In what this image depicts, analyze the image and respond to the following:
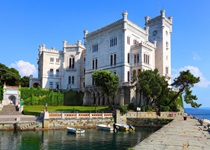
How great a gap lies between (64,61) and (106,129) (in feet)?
125

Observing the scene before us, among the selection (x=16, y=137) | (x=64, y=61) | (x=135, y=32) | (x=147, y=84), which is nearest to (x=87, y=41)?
(x=64, y=61)

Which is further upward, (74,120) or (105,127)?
(74,120)

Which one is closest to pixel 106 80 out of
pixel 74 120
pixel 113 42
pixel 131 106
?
pixel 131 106

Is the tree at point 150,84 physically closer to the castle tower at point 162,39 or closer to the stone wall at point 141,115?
the stone wall at point 141,115

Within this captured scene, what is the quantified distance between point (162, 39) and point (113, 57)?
1544 cm

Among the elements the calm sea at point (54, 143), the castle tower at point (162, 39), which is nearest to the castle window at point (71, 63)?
the castle tower at point (162, 39)

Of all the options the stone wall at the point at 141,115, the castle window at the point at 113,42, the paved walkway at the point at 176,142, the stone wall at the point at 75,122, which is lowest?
the stone wall at the point at 75,122

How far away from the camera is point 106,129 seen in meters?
36.0

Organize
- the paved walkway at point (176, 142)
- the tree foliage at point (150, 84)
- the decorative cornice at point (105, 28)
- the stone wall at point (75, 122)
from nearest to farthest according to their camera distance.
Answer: the paved walkway at point (176, 142), the stone wall at point (75, 122), the tree foliage at point (150, 84), the decorative cornice at point (105, 28)

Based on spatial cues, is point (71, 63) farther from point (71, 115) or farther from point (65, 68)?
point (71, 115)

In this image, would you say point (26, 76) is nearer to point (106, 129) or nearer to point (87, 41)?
point (87, 41)

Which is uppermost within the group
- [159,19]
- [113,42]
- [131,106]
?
[159,19]

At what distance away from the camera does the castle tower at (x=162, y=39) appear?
6091 centimetres

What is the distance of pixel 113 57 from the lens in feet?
187
